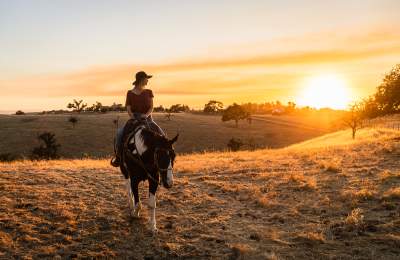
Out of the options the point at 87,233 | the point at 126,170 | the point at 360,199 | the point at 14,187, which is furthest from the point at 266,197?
the point at 14,187

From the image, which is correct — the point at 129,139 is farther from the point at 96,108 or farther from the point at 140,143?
the point at 96,108

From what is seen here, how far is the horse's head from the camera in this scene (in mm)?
10281

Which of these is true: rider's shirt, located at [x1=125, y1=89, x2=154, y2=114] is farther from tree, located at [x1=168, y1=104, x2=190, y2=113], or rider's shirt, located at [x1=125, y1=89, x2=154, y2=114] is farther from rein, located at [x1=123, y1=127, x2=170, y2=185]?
tree, located at [x1=168, y1=104, x2=190, y2=113]

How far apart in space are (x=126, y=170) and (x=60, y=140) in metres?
67.5

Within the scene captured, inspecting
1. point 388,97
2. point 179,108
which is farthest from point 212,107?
point 388,97

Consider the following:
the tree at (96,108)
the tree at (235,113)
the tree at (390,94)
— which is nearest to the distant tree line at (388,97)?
the tree at (390,94)

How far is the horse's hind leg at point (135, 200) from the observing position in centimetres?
1153

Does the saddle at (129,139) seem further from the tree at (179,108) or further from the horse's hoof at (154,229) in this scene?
the tree at (179,108)

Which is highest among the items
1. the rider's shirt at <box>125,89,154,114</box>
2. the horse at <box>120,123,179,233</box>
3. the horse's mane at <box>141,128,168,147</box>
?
Answer: the rider's shirt at <box>125,89,154,114</box>

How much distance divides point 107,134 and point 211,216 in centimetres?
7273

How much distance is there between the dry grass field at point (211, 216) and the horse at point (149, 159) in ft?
3.37

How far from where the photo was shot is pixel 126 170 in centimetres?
1247

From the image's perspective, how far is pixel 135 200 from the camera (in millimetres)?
11984

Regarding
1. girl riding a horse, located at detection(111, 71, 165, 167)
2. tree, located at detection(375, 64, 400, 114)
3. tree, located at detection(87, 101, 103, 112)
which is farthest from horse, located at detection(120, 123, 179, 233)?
tree, located at detection(87, 101, 103, 112)
